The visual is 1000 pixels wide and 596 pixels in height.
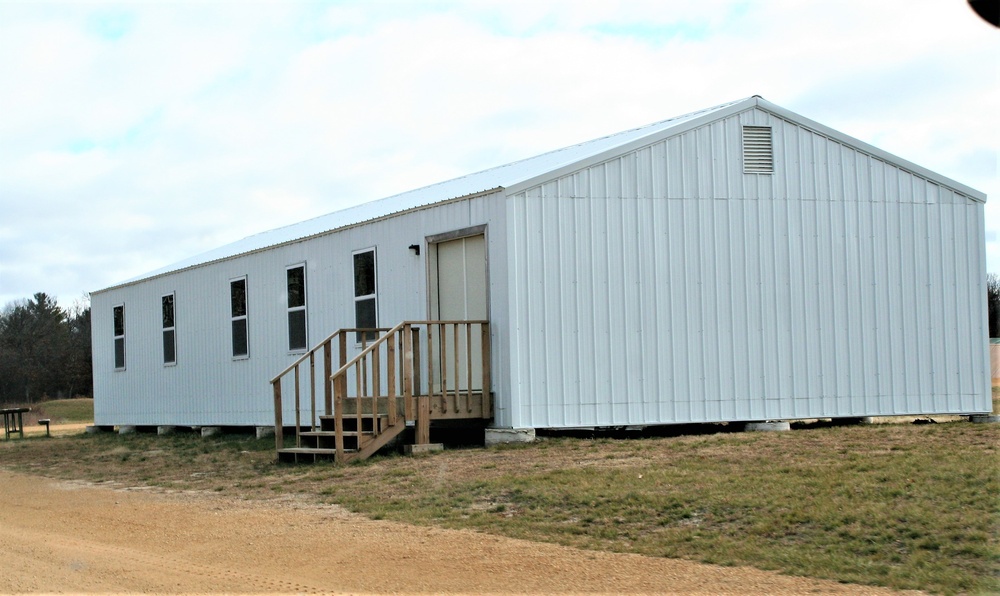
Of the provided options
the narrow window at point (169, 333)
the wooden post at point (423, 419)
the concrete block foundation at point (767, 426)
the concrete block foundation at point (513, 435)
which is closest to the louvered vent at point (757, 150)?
the concrete block foundation at point (767, 426)

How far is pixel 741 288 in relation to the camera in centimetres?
1491

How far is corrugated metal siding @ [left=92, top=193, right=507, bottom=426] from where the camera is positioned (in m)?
16.0

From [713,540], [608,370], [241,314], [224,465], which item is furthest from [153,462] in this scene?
[713,540]

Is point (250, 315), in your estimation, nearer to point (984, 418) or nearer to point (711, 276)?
point (711, 276)

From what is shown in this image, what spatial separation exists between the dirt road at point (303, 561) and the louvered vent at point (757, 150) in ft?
25.1

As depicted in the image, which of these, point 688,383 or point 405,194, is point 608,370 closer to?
point 688,383

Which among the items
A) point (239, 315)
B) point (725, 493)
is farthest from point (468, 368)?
point (239, 315)

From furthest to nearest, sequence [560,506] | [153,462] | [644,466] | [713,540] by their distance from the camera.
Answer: [153,462]
[644,466]
[560,506]
[713,540]

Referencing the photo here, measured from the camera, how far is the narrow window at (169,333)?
78.5 feet

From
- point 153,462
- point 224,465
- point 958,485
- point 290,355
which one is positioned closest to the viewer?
point 958,485

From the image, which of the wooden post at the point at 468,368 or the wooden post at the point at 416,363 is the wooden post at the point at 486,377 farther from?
the wooden post at the point at 416,363

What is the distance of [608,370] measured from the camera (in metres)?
14.3

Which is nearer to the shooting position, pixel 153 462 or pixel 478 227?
pixel 478 227

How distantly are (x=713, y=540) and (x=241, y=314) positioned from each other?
14740 mm
